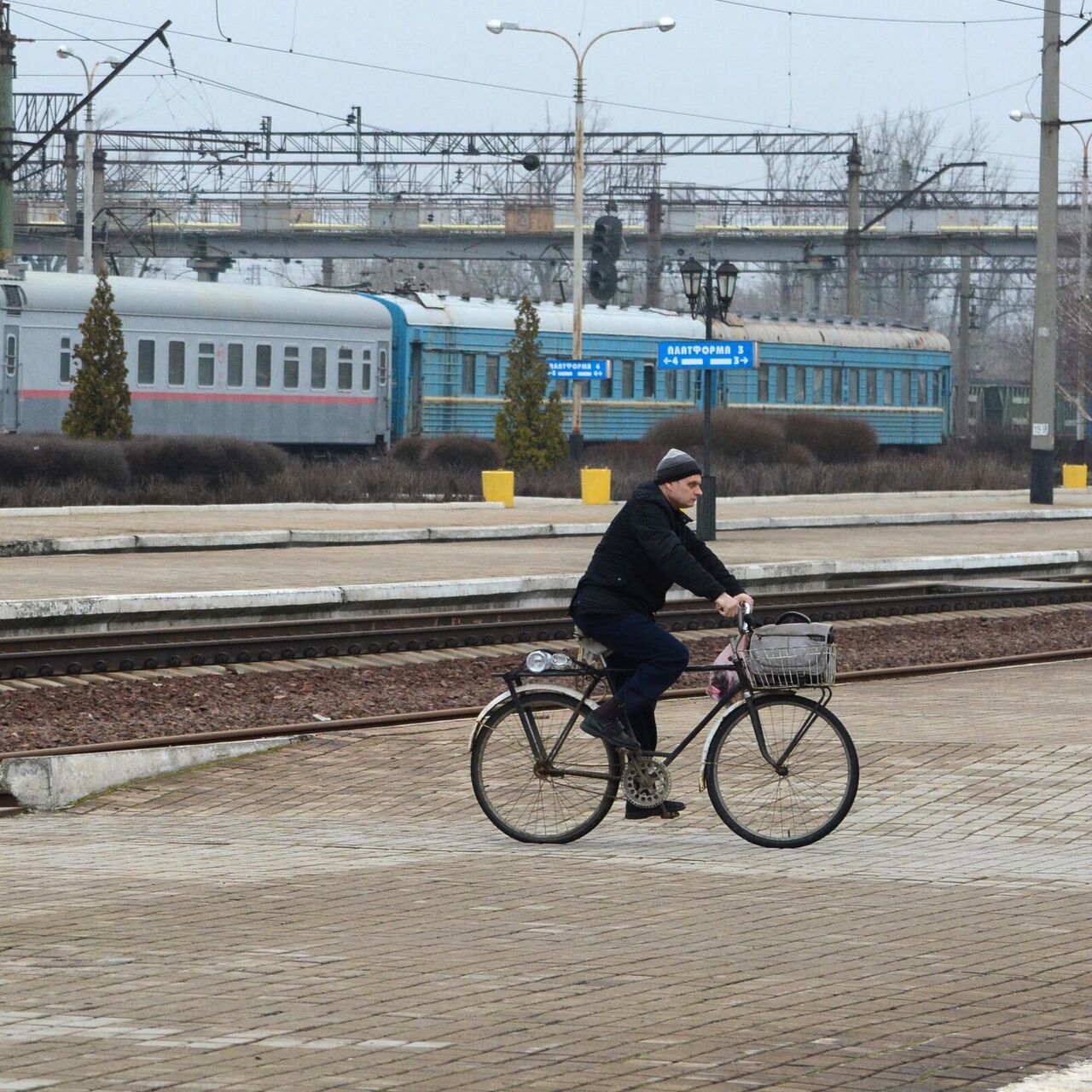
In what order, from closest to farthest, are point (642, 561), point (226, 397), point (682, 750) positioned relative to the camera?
point (642, 561) → point (682, 750) → point (226, 397)

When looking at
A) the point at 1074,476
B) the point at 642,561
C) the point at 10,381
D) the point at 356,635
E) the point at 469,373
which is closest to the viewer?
the point at 642,561

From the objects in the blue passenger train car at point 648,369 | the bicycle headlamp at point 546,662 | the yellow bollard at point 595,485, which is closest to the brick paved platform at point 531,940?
the bicycle headlamp at point 546,662

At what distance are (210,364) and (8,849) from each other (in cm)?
3161

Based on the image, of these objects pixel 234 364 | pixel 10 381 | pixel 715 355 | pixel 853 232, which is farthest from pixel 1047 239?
pixel 853 232

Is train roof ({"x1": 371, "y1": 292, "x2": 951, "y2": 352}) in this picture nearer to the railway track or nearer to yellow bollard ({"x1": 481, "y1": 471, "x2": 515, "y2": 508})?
yellow bollard ({"x1": 481, "y1": 471, "x2": 515, "y2": 508})

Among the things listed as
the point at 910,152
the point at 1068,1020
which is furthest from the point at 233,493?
the point at 910,152

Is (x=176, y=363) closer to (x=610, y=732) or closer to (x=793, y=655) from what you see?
(x=610, y=732)

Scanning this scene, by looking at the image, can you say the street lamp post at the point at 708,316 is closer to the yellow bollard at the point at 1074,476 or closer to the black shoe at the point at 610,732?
the black shoe at the point at 610,732

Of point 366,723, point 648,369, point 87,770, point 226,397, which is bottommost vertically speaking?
point 366,723

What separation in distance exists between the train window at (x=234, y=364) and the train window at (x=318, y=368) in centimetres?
211

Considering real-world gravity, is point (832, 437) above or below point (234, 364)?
below

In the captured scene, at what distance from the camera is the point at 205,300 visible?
3997cm

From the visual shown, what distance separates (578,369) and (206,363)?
7238mm

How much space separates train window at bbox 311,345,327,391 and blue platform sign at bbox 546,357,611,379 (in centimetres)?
641
